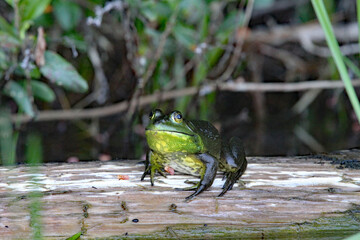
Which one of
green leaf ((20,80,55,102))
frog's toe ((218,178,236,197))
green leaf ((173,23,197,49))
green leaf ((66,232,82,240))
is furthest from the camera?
green leaf ((173,23,197,49))

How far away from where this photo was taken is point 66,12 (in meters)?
3.26

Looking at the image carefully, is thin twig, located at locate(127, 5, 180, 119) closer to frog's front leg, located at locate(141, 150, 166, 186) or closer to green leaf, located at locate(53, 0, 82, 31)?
green leaf, located at locate(53, 0, 82, 31)

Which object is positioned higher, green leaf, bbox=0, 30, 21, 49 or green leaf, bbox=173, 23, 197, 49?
green leaf, bbox=173, 23, 197, 49

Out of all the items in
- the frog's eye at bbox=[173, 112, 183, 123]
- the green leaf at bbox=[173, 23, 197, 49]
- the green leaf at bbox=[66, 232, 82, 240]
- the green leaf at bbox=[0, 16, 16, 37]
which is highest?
the green leaf at bbox=[173, 23, 197, 49]

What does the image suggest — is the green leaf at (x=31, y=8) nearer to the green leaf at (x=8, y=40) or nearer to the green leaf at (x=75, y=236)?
the green leaf at (x=8, y=40)

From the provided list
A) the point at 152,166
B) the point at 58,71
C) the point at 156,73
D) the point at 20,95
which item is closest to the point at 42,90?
the point at 20,95

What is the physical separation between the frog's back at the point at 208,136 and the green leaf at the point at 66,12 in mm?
1661

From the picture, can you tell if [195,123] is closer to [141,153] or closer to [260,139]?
[141,153]

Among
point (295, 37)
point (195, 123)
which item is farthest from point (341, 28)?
point (195, 123)

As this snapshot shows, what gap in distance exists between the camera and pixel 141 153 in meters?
3.20

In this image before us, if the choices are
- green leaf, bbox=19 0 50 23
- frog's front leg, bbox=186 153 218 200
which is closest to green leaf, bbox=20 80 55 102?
green leaf, bbox=19 0 50 23

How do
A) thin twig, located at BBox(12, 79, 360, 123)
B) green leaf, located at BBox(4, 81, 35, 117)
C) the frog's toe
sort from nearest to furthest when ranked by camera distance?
the frog's toe, green leaf, located at BBox(4, 81, 35, 117), thin twig, located at BBox(12, 79, 360, 123)

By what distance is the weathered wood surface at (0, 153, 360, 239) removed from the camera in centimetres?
162

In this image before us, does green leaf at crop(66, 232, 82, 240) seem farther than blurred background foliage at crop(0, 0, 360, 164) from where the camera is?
No
